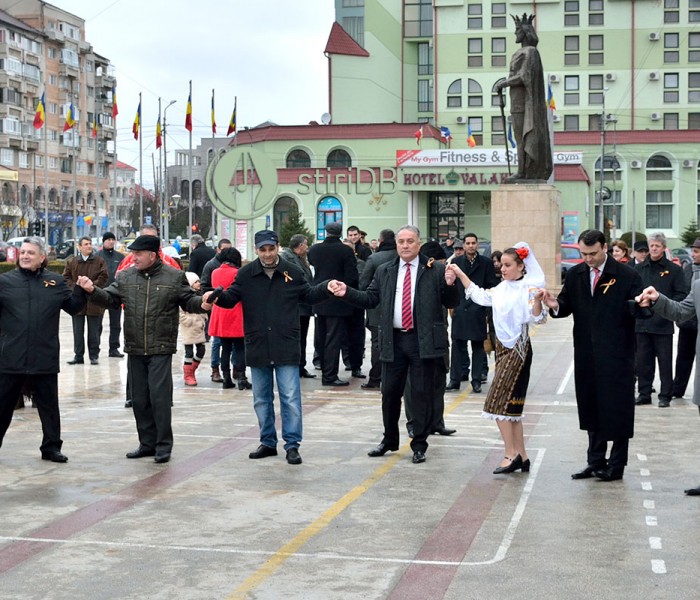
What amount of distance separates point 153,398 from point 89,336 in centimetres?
881

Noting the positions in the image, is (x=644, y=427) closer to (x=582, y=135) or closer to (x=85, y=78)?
(x=582, y=135)

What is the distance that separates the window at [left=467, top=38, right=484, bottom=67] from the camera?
260 ft

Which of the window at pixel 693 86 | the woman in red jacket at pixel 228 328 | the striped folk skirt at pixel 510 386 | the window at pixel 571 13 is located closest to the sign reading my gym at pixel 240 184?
the woman in red jacket at pixel 228 328

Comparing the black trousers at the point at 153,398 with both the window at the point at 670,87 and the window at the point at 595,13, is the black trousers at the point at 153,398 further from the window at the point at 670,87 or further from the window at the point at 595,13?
the window at the point at 595,13

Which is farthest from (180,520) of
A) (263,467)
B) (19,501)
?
(263,467)

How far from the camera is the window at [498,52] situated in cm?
7888

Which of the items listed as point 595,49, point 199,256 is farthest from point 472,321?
point 595,49

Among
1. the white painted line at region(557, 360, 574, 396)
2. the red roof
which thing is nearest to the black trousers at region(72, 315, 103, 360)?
the white painted line at region(557, 360, 574, 396)

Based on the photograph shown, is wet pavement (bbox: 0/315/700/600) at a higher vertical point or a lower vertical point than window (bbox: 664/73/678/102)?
lower

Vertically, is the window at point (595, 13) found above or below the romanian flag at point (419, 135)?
above

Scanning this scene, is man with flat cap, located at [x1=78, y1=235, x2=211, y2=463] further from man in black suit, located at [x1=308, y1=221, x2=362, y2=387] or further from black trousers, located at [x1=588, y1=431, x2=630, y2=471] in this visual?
man in black suit, located at [x1=308, y1=221, x2=362, y2=387]

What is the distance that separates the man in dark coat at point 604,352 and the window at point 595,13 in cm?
7171

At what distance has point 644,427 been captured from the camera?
1217 centimetres

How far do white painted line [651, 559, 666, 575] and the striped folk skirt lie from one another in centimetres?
275
